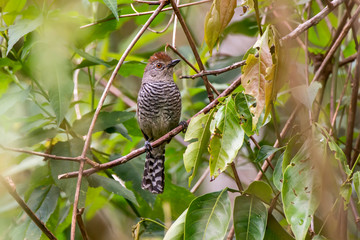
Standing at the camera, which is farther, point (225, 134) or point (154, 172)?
point (154, 172)

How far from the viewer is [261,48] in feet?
6.06

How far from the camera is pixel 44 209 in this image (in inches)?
118

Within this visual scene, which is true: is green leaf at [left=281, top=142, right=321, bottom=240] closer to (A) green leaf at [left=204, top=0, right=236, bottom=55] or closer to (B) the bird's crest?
(A) green leaf at [left=204, top=0, right=236, bottom=55]

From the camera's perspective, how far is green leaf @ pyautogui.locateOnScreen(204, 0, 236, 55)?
2.05 metres

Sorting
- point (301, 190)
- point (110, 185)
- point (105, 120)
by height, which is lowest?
point (110, 185)

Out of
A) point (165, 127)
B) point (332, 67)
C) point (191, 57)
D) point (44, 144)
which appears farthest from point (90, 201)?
point (332, 67)

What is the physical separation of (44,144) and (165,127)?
4.01 ft

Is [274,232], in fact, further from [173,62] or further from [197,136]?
[173,62]

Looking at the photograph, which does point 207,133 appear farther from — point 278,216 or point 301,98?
point 278,216

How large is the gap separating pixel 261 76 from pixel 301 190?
18.5 inches

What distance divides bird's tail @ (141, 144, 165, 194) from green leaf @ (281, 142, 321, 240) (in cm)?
136

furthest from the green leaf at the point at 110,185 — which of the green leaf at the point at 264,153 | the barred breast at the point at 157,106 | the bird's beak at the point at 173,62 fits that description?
the bird's beak at the point at 173,62

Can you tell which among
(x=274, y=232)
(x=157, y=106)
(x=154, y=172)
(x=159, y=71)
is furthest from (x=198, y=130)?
(x=159, y=71)

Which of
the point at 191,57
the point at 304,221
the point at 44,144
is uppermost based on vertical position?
the point at 304,221
